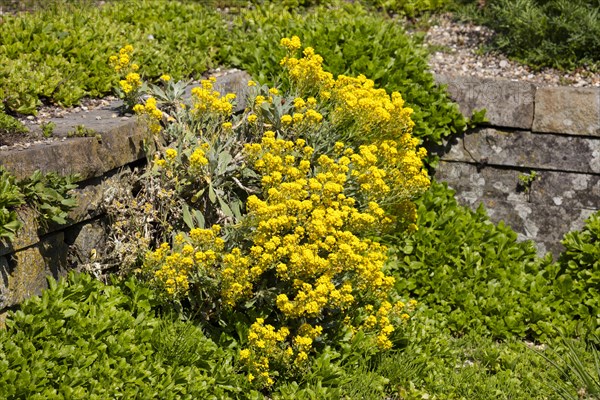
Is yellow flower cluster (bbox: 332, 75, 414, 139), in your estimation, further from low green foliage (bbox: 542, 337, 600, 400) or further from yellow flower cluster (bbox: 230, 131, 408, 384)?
low green foliage (bbox: 542, 337, 600, 400)

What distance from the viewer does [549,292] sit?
6.26 metres

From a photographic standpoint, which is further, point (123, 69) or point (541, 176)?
point (541, 176)

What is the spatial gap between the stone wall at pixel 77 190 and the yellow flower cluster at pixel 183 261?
0.41 metres

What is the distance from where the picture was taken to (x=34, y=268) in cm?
448

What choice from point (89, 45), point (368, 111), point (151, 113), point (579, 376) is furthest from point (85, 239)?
point (579, 376)

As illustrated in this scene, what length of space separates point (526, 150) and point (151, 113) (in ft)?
10.4

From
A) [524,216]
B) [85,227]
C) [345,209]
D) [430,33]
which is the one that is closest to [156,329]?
[85,227]

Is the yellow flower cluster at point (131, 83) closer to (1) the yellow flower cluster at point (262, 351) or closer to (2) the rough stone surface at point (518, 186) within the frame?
(1) the yellow flower cluster at point (262, 351)

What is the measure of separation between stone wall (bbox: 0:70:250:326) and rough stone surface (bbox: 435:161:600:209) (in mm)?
2715

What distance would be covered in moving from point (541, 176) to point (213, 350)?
3.28 m

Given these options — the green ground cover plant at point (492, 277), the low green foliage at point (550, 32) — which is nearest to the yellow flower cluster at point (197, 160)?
the green ground cover plant at point (492, 277)

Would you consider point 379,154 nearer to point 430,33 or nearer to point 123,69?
point 123,69

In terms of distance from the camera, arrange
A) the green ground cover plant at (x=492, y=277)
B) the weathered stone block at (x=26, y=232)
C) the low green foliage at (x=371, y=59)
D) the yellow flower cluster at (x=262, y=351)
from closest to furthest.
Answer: the weathered stone block at (x=26, y=232), the yellow flower cluster at (x=262, y=351), the green ground cover plant at (x=492, y=277), the low green foliage at (x=371, y=59)

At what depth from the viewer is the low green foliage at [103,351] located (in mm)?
4070
